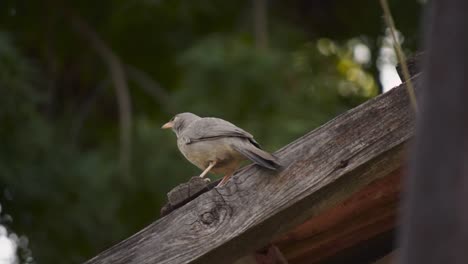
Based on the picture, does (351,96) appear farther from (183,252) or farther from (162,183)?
(183,252)

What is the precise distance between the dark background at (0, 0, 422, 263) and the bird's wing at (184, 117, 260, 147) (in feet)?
18.1

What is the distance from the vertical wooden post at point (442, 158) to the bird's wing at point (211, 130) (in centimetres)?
281

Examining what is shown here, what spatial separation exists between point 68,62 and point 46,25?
605 mm

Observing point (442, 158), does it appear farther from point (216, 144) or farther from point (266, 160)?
point (216, 144)

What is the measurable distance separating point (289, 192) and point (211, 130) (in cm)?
187

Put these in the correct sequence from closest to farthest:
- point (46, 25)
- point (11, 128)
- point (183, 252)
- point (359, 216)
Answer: point (183, 252) → point (359, 216) → point (11, 128) → point (46, 25)

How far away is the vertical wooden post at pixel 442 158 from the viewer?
1.95 meters

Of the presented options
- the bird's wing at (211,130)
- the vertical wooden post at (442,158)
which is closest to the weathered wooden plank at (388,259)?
the bird's wing at (211,130)

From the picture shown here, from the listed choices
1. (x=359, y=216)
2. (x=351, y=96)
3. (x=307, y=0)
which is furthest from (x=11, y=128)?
(x=359, y=216)

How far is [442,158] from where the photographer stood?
197 centimetres

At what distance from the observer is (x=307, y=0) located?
15.5 meters

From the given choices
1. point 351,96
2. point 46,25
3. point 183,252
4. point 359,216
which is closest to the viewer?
point 183,252

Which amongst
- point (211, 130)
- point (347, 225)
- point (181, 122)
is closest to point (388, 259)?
point (347, 225)

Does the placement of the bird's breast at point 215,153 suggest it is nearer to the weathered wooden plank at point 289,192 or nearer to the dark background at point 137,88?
the weathered wooden plank at point 289,192
